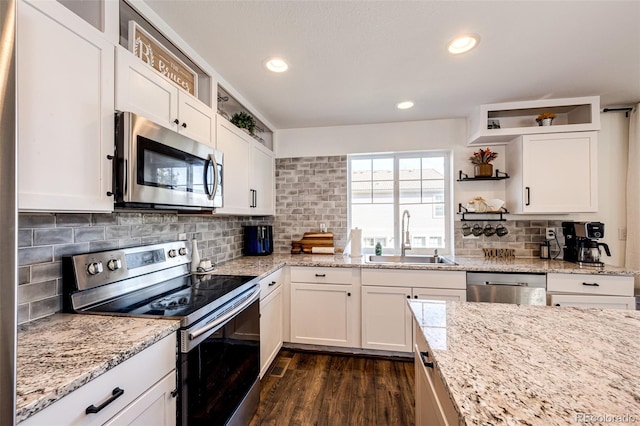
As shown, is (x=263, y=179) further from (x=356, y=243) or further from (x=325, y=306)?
(x=325, y=306)

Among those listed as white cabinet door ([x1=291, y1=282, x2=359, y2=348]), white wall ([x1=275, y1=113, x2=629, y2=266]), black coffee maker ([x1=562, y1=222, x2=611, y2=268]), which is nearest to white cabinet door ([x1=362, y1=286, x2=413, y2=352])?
white cabinet door ([x1=291, y1=282, x2=359, y2=348])

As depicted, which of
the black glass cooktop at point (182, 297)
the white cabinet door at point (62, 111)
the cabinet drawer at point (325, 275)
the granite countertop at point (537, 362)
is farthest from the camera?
the cabinet drawer at point (325, 275)

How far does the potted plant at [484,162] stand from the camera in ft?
9.17

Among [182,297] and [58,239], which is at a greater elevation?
[58,239]

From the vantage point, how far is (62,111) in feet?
3.13

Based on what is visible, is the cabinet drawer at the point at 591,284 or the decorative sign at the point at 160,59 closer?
the decorative sign at the point at 160,59

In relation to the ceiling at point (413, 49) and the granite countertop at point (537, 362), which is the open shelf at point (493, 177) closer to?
the ceiling at point (413, 49)

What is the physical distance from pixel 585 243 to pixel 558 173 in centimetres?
65

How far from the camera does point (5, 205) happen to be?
0.49m

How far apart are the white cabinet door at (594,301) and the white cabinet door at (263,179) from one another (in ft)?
8.73

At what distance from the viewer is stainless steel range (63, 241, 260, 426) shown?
1.18 m

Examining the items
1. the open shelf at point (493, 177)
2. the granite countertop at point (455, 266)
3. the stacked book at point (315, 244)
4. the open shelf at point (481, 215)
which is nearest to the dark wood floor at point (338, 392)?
the granite countertop at point (455, 266)

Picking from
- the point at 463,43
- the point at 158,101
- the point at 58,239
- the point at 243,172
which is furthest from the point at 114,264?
the point at 463,43

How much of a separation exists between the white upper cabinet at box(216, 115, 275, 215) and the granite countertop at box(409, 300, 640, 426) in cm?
162
